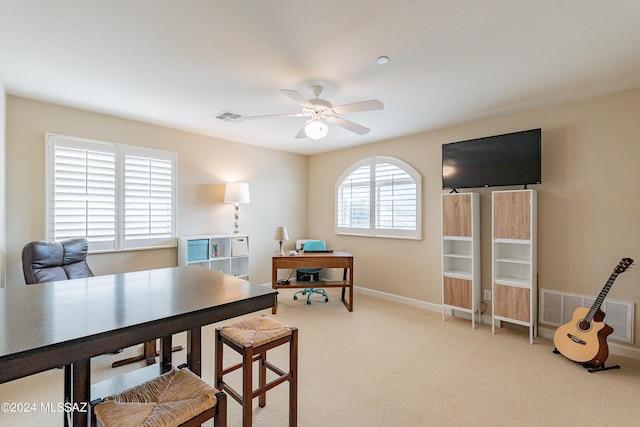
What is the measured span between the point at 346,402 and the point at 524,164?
3025 mm

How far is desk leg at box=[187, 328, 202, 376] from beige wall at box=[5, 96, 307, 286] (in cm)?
258

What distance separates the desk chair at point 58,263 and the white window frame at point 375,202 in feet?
10.6

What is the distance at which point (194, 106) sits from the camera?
331 cm

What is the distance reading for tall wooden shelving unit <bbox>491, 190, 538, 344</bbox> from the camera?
3.17 m

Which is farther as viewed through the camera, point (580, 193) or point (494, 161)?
point (494, 161)

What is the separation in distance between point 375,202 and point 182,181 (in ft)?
9.81

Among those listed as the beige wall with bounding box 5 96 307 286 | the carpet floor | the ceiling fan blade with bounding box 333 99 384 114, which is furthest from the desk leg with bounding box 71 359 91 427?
the beige wall with bounding box 5 96 307 286

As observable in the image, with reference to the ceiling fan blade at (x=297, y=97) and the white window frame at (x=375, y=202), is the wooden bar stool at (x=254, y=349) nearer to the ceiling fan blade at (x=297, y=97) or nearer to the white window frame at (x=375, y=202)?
the ceiling fan blade at (x=297, y=97)

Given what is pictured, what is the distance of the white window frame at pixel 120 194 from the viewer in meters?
3.22

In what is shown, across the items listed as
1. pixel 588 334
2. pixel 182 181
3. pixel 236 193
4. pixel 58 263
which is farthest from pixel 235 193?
pixel 588 334

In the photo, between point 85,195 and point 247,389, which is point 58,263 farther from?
point 247,389

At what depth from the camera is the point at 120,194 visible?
3.68 m

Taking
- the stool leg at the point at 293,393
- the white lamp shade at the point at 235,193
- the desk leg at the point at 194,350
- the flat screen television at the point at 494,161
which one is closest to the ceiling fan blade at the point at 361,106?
the flat screen television at the point at 494,161

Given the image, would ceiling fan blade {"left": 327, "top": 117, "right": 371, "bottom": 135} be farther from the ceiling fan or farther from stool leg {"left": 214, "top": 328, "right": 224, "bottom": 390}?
stool leg {"left": 214, "top": 328, "right": 224, "bottom": 390}
